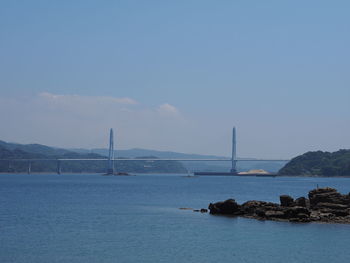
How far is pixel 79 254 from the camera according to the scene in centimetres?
2491

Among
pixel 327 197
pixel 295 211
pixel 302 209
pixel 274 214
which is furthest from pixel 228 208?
pixel 327 197

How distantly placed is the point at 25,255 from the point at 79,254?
7.39 ft

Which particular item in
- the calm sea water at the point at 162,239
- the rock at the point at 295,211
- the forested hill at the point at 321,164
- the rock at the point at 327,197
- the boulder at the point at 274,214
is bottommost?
the calm sea water at the point at 162,239

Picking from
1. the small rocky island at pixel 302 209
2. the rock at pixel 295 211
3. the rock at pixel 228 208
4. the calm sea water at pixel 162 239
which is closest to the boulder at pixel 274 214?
the small rocky island at pixel 302 209

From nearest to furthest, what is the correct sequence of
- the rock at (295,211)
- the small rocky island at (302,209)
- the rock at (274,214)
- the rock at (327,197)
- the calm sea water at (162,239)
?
1. the calm sea water at (162,239)
2. the small rocky island at (302,209)
3. the rock at (295,211)
4. the rock at (274,214)
5. the rock at (327,197)

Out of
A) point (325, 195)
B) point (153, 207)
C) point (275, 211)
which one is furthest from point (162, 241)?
point (153, 207)

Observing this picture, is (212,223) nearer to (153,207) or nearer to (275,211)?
(275,211)

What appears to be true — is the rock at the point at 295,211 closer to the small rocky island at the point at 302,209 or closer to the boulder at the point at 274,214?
the small rocky island at the point at 302,209

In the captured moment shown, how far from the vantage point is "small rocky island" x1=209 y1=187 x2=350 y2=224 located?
37.4 meters

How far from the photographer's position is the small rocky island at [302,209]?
123 feet

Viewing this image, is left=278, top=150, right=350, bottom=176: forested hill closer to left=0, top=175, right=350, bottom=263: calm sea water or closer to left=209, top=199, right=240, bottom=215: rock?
left=209, top=199, right=240, bottom=215: rock

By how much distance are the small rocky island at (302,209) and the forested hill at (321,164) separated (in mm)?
133792

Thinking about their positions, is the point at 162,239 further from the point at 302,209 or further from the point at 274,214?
the point at 302,209

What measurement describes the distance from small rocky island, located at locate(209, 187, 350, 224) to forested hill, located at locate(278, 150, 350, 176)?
133792 millimetres
